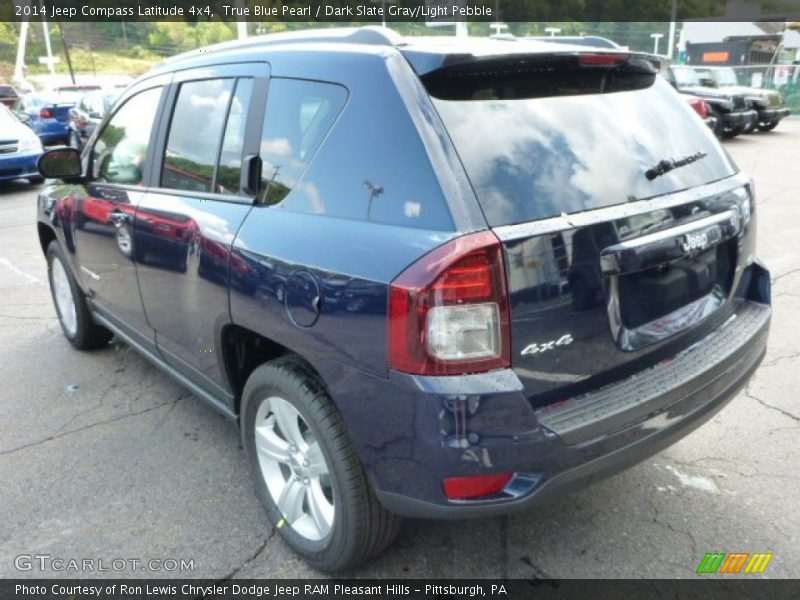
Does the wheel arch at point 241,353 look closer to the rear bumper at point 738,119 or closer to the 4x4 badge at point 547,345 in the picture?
the 4x4 badge at point 547,345

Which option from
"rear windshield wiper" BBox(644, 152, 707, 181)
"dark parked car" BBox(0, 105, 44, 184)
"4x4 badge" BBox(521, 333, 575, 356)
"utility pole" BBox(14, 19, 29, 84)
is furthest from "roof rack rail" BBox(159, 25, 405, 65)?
"utility pole" BBox(14, 19, 29, 84)

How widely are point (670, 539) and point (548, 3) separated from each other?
4274 cm

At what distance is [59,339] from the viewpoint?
5000mm

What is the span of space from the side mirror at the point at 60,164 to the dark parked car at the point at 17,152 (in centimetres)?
859

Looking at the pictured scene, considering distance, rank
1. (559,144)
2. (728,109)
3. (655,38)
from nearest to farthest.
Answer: (559,144) → (728,109) → (655,38)

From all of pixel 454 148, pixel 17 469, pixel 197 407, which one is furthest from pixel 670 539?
pixel 17 469

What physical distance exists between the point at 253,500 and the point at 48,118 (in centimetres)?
1874

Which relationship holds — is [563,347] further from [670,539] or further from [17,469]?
[17,469]

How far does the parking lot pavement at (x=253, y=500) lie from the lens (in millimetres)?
2529

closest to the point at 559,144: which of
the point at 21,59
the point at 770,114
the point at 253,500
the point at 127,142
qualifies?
the point at 253,500

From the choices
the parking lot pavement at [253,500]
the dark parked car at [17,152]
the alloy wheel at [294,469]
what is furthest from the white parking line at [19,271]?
the alloy wheel at [294,469]

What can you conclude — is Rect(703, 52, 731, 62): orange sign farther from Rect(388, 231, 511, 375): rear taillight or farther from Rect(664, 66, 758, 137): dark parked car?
Rect(388, 231, 511, 375): rear taillight

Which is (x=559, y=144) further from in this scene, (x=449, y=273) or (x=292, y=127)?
(x=292, y=127)

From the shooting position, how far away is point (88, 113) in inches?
617
